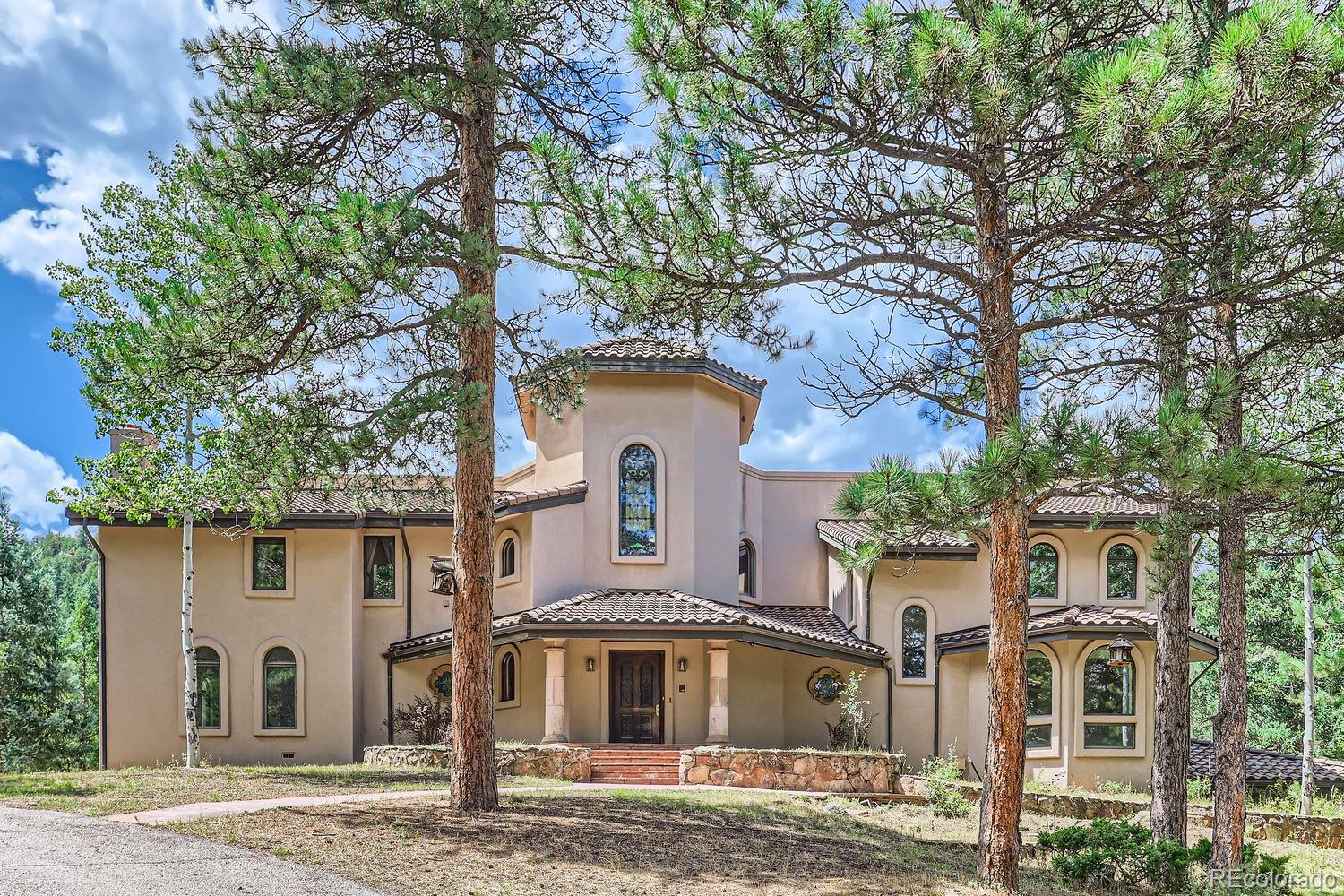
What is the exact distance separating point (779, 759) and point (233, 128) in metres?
11.1

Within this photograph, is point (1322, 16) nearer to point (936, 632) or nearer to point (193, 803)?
point (193, 803)

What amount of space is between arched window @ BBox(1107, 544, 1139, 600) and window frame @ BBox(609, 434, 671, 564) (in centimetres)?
865

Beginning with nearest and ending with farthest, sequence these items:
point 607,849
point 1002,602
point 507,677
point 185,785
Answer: point 1002,602, point 607,849, point 185,785, point 507,677

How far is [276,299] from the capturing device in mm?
9172

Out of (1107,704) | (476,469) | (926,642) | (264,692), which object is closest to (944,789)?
(1107,704)

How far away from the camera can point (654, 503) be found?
19.9 m

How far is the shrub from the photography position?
9.84 metres

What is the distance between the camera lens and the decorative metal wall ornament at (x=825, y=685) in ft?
65.2

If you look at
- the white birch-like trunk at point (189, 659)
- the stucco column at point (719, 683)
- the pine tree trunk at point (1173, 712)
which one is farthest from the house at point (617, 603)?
the pine tree trunk at point (1173, 712)

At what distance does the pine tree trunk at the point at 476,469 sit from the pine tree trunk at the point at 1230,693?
675 centimetres

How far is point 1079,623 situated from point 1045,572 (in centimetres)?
289

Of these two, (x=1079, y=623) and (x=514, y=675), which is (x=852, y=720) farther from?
(x=514, y=675)

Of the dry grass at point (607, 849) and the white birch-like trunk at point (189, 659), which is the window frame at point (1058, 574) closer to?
the dry grass at point (607, 849)

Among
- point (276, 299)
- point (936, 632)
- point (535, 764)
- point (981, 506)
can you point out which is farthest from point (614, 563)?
point (981, 506)
